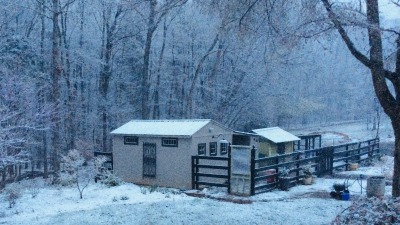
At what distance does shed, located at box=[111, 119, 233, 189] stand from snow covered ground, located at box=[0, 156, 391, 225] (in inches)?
61.3

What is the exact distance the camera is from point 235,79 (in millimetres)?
29766

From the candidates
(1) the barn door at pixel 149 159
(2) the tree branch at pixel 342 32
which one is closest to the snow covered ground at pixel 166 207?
(1) the barn door at pixel 149 159

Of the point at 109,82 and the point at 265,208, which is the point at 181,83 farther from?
the point at 265,208

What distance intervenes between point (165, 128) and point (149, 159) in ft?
4.14

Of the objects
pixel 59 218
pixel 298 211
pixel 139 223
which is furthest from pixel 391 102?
pixel 59 218

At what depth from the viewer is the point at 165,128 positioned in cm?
1509

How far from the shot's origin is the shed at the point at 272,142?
1772 cm

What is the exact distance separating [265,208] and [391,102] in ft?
14.2

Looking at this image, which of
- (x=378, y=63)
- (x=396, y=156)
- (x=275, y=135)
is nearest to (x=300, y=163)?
(x=275, y=135)

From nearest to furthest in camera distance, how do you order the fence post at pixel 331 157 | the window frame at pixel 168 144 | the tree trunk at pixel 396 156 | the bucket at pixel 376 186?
the tree trunk at pixel 396 156
the bucket at pixel 376 186
the window frame at pixel 168 144
the fence post at pixel 331 157

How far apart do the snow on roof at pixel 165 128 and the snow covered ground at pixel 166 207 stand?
7.55ft

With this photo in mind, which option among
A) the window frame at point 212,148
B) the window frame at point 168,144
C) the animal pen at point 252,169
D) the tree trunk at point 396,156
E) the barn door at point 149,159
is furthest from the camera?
the window frame at point 212,148

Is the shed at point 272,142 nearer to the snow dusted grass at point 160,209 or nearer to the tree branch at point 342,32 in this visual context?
the snow dusted grass at point 160,209

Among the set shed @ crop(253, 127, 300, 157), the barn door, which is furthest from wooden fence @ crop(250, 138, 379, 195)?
the barn door
